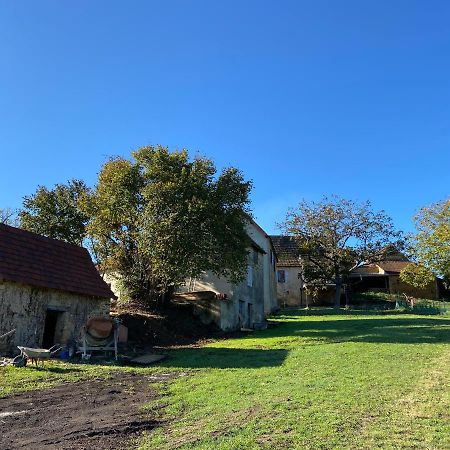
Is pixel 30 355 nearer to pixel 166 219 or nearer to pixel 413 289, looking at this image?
pixel 166 219

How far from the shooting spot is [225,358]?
648 inches

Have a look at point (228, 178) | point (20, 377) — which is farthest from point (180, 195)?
point (20, 377)

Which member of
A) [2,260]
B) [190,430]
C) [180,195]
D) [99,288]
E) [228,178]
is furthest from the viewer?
[228,178]

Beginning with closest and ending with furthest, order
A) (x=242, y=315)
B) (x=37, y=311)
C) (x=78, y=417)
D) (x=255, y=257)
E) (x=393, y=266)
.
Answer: (x=78, y=417)
(x=37, y=311)
(x=242, y=315)
(x=255, y=257)
(x=393, y=266)

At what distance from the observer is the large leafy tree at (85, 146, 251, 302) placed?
22.8 m

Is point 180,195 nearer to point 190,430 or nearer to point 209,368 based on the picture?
point 209,368

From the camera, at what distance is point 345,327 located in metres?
24.5

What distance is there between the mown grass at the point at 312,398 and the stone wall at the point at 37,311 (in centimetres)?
468

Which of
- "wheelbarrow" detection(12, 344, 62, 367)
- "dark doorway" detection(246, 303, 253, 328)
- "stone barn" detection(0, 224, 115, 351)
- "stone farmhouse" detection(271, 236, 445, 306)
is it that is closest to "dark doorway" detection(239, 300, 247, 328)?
"dark doorway" detection(246, 303, 253, 328)

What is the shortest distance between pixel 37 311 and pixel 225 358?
7450 millimetres

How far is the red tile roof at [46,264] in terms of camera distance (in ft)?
58.1

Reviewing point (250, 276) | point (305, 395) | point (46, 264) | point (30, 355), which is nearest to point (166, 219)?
point (46, 264)

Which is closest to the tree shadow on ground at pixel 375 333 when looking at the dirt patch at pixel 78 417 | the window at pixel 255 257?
the window at pixel 255 257

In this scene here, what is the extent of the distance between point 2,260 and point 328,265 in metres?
33.1
